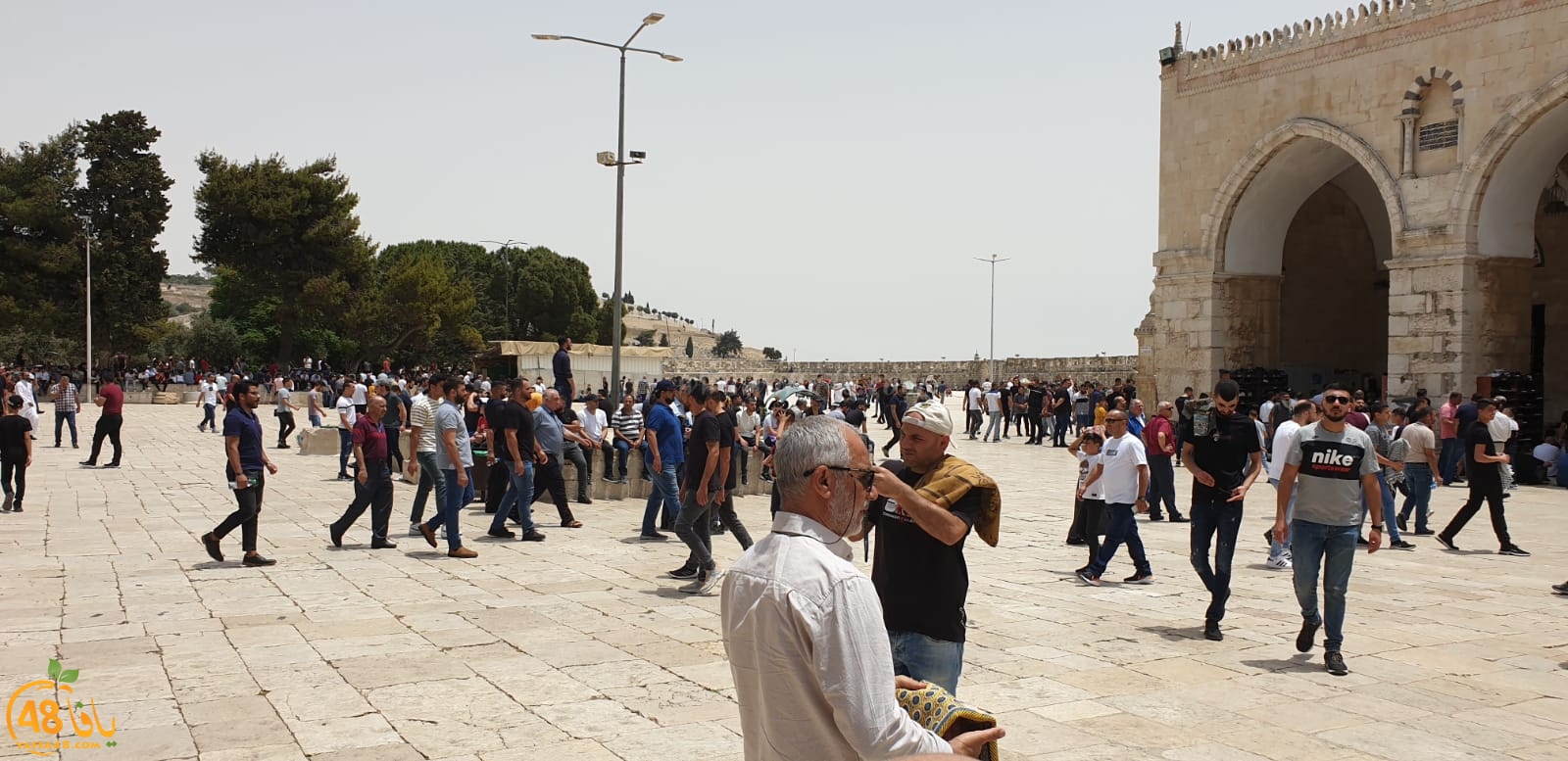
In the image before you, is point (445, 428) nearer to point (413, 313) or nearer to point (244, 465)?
point (244, 465)

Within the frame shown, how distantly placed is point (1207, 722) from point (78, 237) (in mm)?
51213

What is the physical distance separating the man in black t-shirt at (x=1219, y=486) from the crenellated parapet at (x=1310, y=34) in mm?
17001

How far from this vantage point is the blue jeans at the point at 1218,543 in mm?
7277

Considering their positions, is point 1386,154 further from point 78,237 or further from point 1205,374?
point 78,237

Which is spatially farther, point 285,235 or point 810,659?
point 285,235

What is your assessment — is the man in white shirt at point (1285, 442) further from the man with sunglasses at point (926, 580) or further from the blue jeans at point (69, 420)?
the blue jeans at point (69, 420)

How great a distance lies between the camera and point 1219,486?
24.3 ft

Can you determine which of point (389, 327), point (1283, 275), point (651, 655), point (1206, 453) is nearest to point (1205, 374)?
point (1283, 275)

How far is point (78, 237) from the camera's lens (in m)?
46.5

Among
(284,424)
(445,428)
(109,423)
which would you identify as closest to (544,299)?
(284,424)

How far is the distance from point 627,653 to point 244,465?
4.25 metres

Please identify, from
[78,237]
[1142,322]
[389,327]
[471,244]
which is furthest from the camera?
[471,244]

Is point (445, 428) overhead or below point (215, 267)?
below

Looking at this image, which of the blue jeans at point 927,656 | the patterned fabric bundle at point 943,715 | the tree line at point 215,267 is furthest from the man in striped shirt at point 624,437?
the tree line at point 215,267
